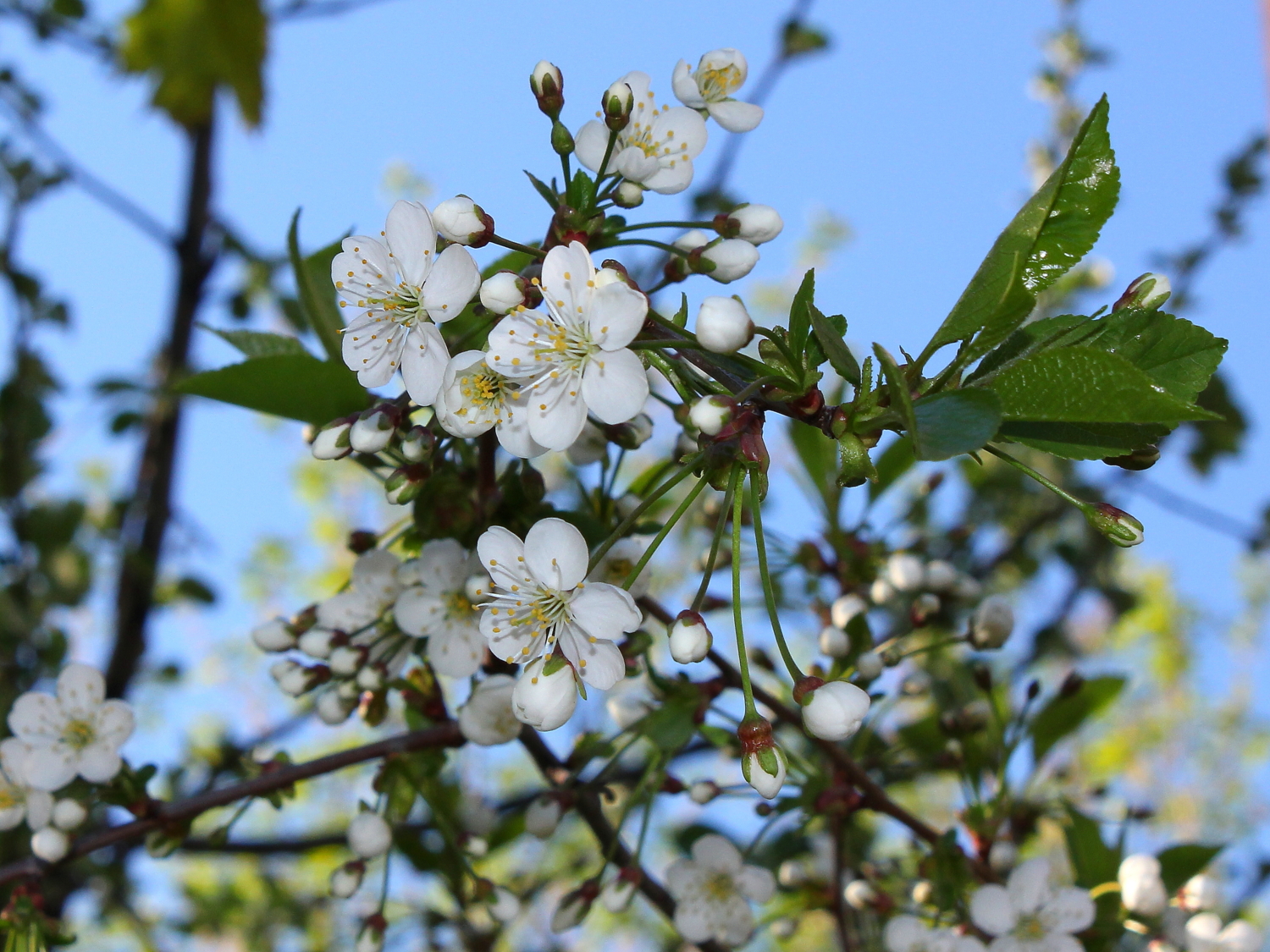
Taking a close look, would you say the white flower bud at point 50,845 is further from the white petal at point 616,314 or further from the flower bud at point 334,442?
the white petal at point 616,314

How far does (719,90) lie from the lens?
1.27 m

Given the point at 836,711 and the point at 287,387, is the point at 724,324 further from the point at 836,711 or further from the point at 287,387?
the point at 287,387

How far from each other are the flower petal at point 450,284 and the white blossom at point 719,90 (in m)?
0.45

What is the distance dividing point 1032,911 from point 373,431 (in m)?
1.12

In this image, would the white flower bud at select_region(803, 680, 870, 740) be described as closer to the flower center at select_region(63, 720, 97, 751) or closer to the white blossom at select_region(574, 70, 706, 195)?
the white blossom at select_region(574, 70, 706, 195)

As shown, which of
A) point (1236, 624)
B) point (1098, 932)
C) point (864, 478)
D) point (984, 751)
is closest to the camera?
point (864, 478)

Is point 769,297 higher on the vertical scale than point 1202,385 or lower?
higher

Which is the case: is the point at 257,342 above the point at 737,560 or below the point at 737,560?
above

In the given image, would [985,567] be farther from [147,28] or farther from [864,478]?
[147,28]

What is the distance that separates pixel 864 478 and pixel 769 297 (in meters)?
8.51

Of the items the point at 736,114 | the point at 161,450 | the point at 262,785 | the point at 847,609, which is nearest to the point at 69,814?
the point at 262,785

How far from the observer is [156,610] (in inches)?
129

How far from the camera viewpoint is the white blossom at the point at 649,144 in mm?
1136

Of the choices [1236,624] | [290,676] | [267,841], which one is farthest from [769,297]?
[290,676]
